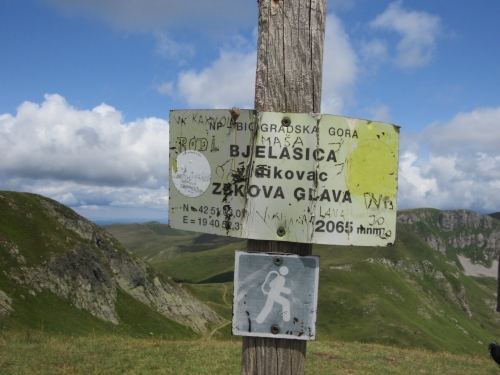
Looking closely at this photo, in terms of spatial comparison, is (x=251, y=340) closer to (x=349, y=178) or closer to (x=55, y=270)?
(x=349, y=178)

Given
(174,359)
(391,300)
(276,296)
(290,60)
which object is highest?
(290,60)

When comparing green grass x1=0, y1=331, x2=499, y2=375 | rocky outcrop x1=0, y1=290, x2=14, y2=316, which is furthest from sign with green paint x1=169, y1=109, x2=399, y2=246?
rocky outcrop x1=0, y1=290, x2=14, y2=316

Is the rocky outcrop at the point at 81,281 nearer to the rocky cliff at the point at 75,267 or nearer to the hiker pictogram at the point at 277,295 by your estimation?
the rocky cliff at the point at 75,267

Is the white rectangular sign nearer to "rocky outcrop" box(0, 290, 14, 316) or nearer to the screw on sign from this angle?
the screw on sign

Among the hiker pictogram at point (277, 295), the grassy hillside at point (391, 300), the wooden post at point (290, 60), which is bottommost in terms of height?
the grassy hillside at point (391, 300)

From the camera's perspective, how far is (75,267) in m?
58.9

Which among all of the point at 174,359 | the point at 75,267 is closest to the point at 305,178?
the point at 174,359

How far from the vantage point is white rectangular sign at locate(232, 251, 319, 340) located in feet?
10.3

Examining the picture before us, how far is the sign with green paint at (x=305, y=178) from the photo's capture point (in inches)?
123

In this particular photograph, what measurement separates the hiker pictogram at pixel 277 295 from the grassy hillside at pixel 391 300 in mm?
66356

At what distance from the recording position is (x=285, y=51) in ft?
10.6

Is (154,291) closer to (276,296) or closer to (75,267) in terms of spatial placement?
(75,267)

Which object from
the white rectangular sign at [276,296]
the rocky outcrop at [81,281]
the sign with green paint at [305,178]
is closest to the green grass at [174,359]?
the white rectangular sign at [276,296]

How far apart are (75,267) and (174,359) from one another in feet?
176
